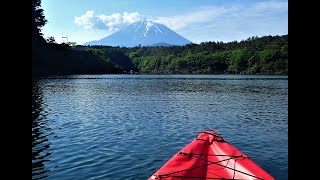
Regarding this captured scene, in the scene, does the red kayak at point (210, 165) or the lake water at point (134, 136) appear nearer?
the red kayak at point (210, 165)

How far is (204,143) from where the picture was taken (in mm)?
15109

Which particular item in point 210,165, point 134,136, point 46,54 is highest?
point 46,54

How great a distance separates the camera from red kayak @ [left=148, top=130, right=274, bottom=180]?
37.7ft

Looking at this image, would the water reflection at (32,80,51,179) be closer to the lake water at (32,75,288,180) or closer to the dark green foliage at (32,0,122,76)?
the lake water at (32,75,288,180)

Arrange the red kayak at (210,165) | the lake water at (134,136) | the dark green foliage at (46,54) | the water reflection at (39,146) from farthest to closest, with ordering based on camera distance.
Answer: the dark green foliage at (46,54) → the lake water at (134,136) → the water reflection at (39,146) → the red kayak at (210,165)

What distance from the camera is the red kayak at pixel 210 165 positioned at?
1150 cm

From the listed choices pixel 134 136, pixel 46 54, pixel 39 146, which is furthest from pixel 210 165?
pixel 46 54

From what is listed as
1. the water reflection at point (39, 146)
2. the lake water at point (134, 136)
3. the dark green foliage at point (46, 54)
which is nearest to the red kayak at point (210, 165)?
the lake water at point (134, 136)

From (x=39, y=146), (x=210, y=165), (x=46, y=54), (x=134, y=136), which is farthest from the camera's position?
(x=46, y=54)

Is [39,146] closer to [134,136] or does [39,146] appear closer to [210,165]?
[134,136]

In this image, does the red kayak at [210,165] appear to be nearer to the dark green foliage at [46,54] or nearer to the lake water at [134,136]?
the lake water at [134,136]

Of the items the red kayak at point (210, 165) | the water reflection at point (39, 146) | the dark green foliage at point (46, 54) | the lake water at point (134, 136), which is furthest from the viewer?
the dark green foliage at point (46, 54)

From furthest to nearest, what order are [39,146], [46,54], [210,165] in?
1. [46,54]
2. [39,146]
3. [210,165]

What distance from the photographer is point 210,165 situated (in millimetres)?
13070
